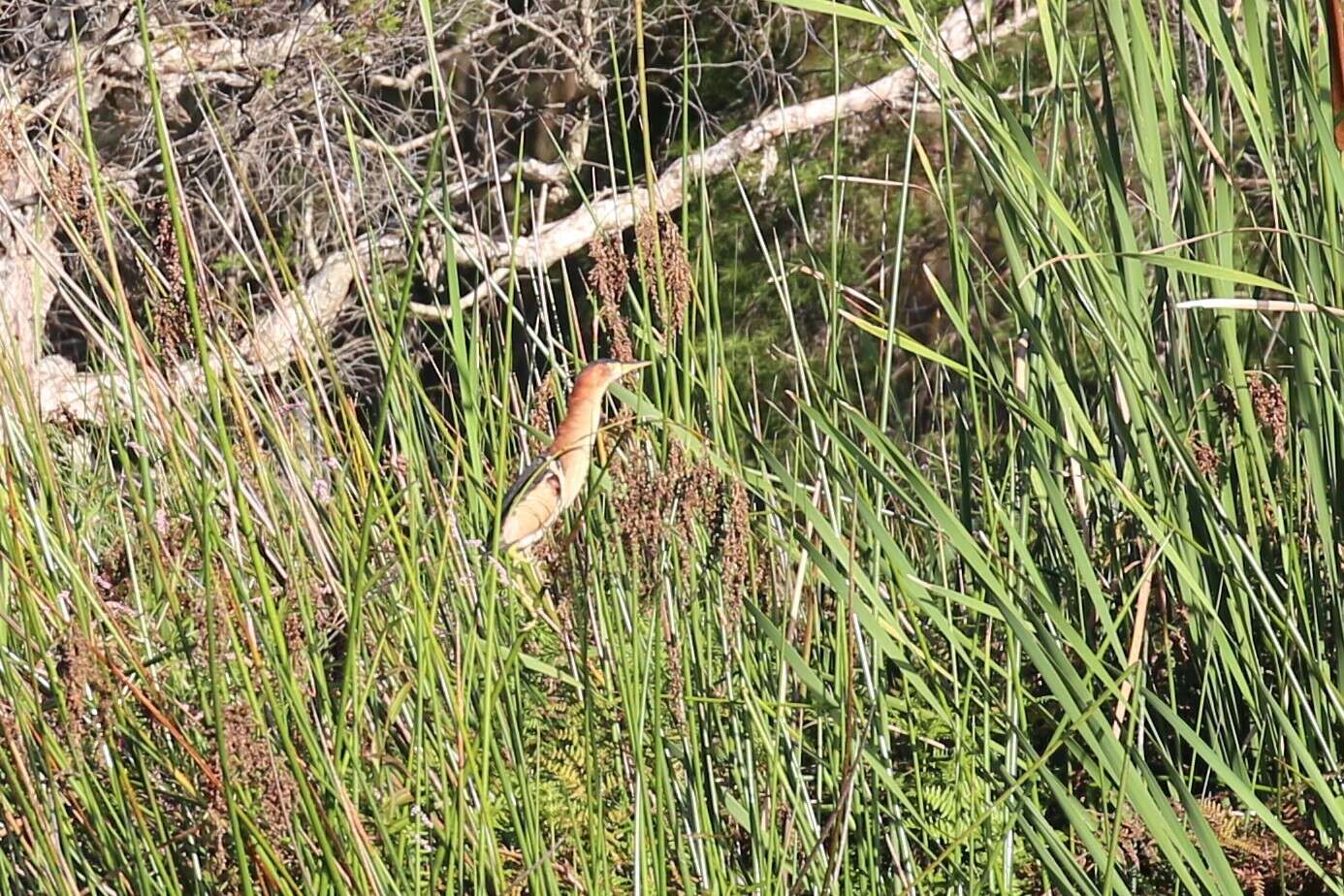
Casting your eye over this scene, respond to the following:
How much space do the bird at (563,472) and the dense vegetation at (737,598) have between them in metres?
0.08

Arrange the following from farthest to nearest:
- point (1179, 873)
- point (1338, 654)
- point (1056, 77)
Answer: point (1056, 77), point (1338, 654), point (1179, 873)

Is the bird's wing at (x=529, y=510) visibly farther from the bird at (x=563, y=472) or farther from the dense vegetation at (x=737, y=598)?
the dense vegetation at (x=737, y=598)

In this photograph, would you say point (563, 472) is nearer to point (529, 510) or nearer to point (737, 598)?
point (529, 510)

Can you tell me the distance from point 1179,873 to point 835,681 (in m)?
0.29

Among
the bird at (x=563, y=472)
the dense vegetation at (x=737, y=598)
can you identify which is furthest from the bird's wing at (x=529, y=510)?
the dense vegetation at (x=737, y=598)

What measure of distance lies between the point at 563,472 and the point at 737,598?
44 centimetres

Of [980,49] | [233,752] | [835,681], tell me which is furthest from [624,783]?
[980,49]

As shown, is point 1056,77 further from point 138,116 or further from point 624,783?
point 138,116

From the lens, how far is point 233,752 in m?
0.96

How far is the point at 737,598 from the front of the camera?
1.08 m

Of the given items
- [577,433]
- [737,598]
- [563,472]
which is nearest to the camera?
[737,598]

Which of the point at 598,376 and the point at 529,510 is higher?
the point at 598,376

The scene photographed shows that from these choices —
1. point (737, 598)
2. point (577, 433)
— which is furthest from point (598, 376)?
point (737, 598)

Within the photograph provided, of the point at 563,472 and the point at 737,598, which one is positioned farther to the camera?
the point at 563,472
